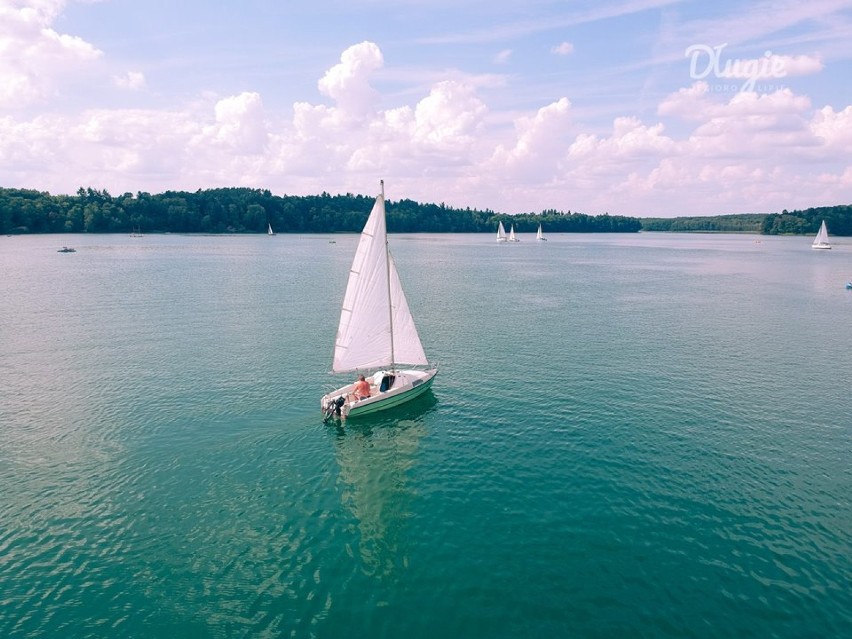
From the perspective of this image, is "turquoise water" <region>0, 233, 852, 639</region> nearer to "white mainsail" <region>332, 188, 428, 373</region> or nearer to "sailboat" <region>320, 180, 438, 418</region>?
"sailboat" <region>320, 180, 438, 418</region>

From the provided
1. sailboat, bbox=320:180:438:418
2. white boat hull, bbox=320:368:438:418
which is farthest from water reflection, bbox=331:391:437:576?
sailboat, bbox=320:180:438:418

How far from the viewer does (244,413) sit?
160ft

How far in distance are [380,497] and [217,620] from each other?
13287mm

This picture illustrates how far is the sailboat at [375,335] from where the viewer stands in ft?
158

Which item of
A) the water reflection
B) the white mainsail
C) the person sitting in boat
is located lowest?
the water reflection

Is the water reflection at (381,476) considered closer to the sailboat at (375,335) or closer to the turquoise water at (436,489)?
the turquoise water at (436,489)

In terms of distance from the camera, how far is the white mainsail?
48.3 meters

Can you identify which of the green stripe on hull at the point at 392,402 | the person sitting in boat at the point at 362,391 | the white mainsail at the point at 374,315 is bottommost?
the green stripe on hull at the point at 392,402

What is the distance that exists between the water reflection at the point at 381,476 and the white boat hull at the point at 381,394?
2.70 ft

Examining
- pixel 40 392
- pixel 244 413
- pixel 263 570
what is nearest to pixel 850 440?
pixel 263 570

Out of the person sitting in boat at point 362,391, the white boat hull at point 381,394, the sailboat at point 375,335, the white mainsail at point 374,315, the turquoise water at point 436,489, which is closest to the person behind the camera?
the turquoise water at point 436,489

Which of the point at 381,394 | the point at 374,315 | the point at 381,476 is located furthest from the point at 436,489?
the point at 374,315

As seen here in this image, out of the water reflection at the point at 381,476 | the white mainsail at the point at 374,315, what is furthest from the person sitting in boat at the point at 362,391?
the white mainsail at the point at 374,315

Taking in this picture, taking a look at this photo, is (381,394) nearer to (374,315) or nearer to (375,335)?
(375,335)
